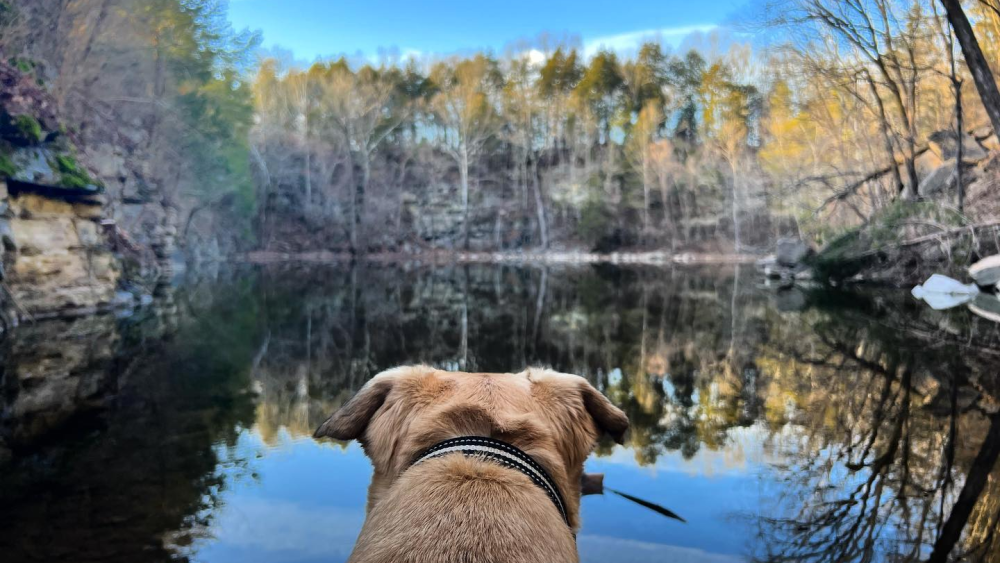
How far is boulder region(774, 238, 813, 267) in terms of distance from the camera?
23.2 metres

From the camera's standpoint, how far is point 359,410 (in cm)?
180

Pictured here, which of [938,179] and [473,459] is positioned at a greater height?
[938,179]

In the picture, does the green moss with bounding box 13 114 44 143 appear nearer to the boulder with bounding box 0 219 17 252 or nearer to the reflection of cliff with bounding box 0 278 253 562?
the boulder with bounding box 0 219 17 252

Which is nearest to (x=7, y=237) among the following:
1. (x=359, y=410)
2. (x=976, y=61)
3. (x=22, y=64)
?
(x=22, y=64)

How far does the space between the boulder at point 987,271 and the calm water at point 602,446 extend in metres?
3.76

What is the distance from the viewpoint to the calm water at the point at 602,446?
324 centimetres

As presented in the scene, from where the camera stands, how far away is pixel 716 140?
44375 mm

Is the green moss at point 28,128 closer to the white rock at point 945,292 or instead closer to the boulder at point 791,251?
the white rock at point 945,292

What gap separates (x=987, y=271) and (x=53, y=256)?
18599mm

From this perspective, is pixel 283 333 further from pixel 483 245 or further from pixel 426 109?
pixel 426 109

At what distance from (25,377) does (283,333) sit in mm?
4002

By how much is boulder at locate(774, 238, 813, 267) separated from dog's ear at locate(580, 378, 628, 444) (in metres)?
23.4

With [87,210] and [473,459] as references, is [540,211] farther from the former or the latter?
[473,459]

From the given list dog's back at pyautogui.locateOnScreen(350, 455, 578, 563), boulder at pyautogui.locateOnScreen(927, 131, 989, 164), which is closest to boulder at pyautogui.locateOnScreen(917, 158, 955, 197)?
boulder at pyautogui.locateOnScreen(927, 131, 989, 164)
